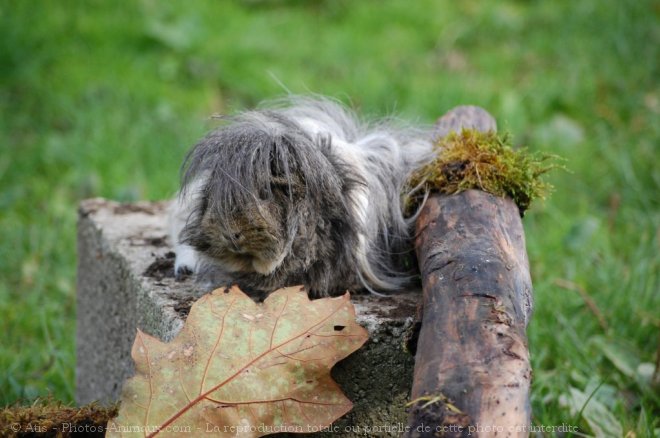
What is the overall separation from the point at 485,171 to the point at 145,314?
4.16ft

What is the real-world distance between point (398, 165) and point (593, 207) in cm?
279

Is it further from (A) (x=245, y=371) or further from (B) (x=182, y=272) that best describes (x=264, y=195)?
(B) (x=182, y=272)

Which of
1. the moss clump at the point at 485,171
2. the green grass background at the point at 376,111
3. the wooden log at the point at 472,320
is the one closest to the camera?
the wooden log at the point at 472,320

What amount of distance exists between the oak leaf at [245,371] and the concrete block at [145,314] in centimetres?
17

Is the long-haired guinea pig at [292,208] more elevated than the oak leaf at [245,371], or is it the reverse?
the long-haired guinea pig at [292,208]

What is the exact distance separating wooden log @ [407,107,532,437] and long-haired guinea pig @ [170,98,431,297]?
0.17m

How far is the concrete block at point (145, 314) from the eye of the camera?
97.3 inches

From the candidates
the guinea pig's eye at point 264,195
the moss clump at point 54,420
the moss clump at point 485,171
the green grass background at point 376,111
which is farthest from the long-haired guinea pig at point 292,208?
the green grass background at point 376,111

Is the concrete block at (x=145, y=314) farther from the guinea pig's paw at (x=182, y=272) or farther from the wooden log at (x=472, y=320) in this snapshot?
the wooden log at (x=472, y=320)

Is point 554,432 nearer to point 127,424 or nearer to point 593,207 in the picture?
point 127,424

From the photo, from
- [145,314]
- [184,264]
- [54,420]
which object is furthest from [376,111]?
[54,420]

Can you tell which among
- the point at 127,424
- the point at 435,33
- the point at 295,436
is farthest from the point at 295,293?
the point at 435,33

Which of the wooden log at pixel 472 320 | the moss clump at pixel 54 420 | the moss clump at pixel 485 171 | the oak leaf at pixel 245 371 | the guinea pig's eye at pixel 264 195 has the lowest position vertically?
the moss clump at pixel 54 420

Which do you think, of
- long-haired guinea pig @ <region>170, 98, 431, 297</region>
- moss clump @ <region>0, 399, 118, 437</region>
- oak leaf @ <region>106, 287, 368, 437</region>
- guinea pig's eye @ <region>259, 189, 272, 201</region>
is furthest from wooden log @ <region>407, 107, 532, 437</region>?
moss clump @ <region>0, 399, 118, 437</region>
